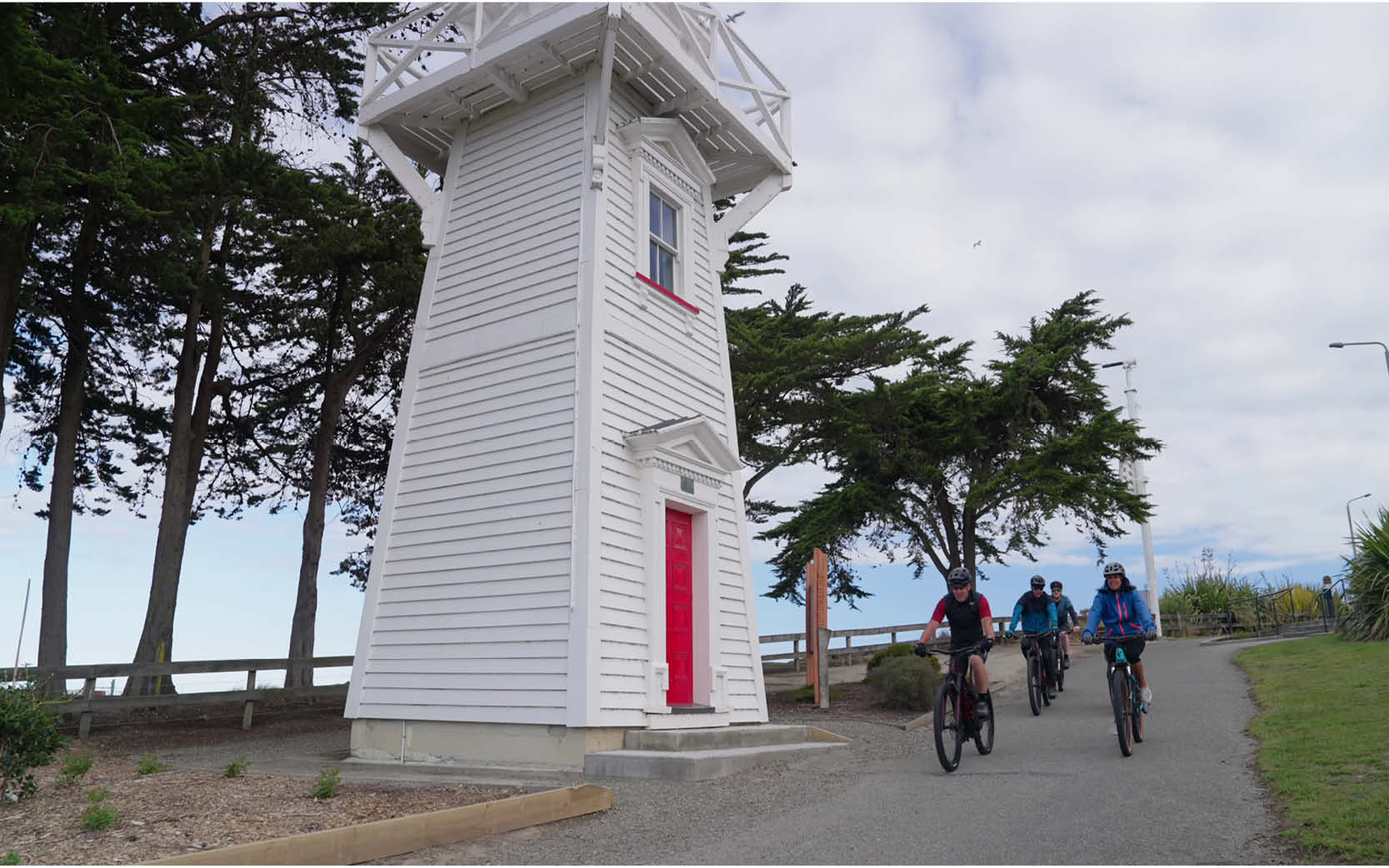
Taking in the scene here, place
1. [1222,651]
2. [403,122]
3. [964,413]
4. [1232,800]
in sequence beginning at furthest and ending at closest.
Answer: [964,413] < [1222,651] < [403,122] < [1232,800]

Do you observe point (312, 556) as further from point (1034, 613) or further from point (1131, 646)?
point (1131, 646)

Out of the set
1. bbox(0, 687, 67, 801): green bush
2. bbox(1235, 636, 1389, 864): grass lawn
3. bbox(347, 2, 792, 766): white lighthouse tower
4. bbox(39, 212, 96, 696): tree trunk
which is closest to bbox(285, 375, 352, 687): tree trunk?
bbox(39, 212, 96, 696): tree trunk

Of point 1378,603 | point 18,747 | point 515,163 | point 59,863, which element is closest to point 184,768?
point 18,747

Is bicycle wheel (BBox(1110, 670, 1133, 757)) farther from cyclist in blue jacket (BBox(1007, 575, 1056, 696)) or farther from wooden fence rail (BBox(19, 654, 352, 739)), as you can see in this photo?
wooden fence rail (BBox(19, 654, 352, 739))

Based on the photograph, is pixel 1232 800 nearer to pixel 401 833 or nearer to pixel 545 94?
pixel 401 833

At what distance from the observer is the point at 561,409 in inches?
413

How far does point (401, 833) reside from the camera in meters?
5.80

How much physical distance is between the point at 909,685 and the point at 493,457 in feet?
26.6

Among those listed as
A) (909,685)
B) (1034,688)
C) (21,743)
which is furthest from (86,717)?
(1034,688)

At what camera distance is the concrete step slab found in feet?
27.9

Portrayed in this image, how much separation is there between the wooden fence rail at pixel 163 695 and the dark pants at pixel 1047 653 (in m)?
12.4

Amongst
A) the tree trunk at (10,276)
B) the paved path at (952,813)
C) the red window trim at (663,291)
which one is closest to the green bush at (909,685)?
the paved path at (952,813)

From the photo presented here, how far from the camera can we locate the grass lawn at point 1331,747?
18.0ft

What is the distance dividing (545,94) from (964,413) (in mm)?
17993
